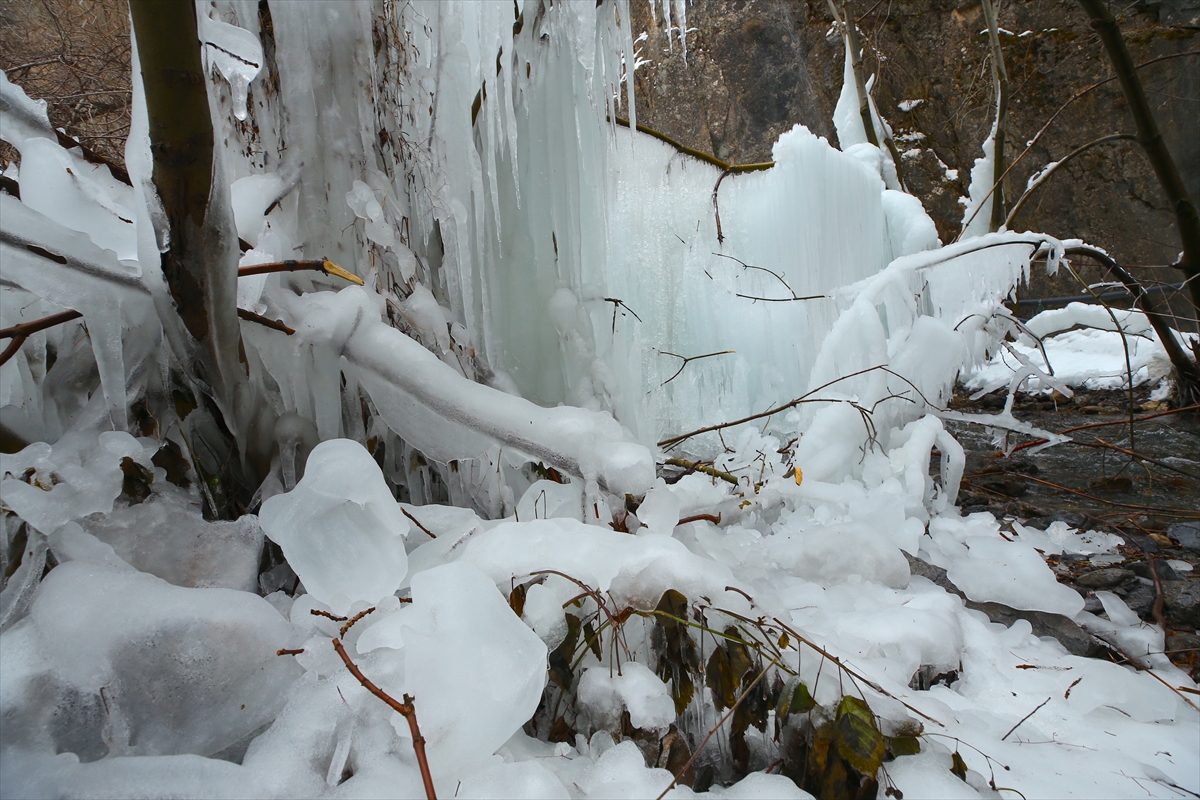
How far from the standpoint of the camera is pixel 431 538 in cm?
114

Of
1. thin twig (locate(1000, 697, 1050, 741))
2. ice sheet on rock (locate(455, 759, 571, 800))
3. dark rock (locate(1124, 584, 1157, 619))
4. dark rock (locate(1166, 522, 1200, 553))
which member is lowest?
dark rock (locate(1166, 522, 1200, 553))

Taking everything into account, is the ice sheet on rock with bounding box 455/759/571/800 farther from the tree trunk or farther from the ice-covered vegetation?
the tree trunk

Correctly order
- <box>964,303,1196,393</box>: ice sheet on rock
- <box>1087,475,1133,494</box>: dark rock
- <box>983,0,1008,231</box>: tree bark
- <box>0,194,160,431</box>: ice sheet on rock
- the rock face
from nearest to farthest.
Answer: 1. <box>0,194,160,431</box>: ice sheet on rock
2. <box>1087,475,1133,494</box>: dark rock
3. <box>983,0,1008,231</box>: tree bark
4. <box>964,303,1196,393</box>: ice sheet on rock
5. the rock face

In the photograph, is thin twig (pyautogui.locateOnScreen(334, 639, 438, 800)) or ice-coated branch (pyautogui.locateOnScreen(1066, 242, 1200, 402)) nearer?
thin twig (pyautogui.locateOnScreen(334, 639, 438, 800))

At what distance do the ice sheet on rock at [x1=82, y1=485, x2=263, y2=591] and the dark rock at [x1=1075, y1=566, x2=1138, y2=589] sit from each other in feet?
6.66

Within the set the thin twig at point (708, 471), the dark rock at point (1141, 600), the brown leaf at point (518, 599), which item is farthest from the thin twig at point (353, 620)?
the dark rock at point (1141, 600)

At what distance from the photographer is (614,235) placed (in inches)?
119

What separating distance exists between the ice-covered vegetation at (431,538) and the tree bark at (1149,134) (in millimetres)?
1759

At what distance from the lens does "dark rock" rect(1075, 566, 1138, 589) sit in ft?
5.65

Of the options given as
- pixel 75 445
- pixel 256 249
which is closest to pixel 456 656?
pixel 75 445

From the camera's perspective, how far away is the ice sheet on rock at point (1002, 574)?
1.53 meters

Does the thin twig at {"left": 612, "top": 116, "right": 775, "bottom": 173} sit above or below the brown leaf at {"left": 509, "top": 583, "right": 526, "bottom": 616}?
above

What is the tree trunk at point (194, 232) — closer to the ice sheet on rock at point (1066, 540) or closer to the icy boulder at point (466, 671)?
the icy boulder at point (466, 671)

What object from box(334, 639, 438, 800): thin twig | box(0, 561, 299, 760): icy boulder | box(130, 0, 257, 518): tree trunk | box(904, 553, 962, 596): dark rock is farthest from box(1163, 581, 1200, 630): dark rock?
box(130, 0, 257, 518): tree trunk
